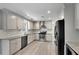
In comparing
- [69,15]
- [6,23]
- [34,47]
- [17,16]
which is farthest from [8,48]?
[69,15]

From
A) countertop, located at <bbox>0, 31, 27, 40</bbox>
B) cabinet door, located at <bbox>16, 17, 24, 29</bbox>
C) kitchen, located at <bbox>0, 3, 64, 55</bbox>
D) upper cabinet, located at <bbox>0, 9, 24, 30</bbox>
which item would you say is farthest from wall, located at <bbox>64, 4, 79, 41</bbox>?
cabinet door, located at <bbox>16, 17, 24, 29</bbox>

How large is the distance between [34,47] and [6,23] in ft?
4.69

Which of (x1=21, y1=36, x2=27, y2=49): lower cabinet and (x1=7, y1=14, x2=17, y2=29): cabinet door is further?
(x1=21, y1=36, x2=27, y2=49): lower cabinet

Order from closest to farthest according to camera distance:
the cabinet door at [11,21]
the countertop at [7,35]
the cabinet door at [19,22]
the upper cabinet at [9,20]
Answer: the countertop at [7,35]
the upper cabinet at [9,20]
the cabinet door at [11,21]
the cabinet door at [19,22]

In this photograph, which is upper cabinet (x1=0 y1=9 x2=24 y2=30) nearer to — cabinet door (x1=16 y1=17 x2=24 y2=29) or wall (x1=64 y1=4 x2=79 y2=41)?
cabinet door (x1=16 y1=17 x2=24 y2=29)

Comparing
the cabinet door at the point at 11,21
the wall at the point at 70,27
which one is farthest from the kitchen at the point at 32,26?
the wall at the point at 70,27

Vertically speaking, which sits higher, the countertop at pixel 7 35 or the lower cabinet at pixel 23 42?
the countertop at pixel 7 35

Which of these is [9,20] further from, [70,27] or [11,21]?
[70,27]

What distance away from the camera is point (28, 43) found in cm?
521

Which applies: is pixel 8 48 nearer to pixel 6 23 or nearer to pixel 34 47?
pixel 6 23

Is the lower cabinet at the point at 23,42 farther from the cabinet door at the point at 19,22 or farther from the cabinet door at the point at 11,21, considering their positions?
the cabinet door at the point at 11,21

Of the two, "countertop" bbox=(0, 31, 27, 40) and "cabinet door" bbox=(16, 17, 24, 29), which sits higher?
"cabinet door" bbox=(16, 17, 24, 29)

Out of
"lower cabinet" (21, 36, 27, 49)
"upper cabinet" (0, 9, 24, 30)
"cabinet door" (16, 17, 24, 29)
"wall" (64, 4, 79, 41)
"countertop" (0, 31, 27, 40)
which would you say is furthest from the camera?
"lower cabinet" (21, 36, 27, 49)

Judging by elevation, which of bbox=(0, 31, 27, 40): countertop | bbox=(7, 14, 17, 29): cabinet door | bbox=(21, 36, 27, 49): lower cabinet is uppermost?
bbox=(7, 14, 17, 29): cabinet door
